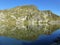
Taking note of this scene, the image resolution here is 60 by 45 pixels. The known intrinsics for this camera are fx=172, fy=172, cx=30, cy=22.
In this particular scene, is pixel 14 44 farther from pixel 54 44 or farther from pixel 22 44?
pixel 54 44

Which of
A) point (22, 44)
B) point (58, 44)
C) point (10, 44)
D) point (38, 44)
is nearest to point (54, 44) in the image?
point (58, 44)

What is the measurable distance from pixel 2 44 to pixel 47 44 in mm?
14601

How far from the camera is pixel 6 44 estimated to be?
55469 millimetres

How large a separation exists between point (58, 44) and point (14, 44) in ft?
46.2

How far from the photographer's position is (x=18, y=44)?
56.0 m

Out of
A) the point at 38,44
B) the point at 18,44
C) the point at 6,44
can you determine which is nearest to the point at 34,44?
the point at 38,44

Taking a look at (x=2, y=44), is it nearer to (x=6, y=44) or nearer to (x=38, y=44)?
(x=6, y=44)

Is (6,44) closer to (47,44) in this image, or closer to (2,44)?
(2,44)

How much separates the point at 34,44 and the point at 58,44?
25.9 ft

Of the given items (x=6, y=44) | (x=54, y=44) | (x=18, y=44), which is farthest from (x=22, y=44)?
(x=54, y=44)

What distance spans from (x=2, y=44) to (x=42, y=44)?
42.5 feet

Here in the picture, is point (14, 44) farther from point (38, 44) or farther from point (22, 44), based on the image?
point (38, 44)

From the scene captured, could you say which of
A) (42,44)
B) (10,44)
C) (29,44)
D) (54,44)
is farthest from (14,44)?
(54,44)

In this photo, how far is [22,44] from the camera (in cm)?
5625
